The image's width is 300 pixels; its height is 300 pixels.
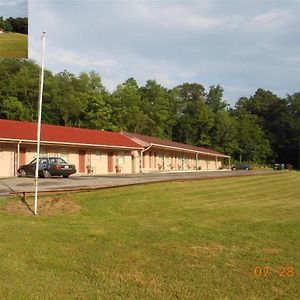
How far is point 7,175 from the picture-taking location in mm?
28812

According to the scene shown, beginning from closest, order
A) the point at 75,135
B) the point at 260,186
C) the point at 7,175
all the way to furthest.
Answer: the point at 260,186, the point at 7,175, the point at 75,135

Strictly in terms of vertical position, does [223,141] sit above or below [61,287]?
above

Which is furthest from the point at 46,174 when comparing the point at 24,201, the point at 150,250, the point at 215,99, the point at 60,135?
the point at 215,99

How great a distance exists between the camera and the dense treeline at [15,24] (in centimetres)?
1381

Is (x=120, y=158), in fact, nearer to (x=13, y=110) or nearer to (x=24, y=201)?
(x=13, y=110)

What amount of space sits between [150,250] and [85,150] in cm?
2731

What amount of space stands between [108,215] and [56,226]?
1.71 m

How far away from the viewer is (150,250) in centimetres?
873

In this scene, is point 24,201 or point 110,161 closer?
point 24,201

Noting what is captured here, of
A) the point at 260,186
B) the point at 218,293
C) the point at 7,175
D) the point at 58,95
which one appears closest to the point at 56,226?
the point at 218,293

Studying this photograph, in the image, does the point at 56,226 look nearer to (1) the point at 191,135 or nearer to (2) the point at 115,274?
(2) the point at 115,274

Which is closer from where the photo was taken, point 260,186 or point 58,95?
point 260,186

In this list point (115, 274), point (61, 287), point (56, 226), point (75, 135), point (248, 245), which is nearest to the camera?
point (61, 287)

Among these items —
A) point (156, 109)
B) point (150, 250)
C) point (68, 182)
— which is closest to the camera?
point (150, 250)
